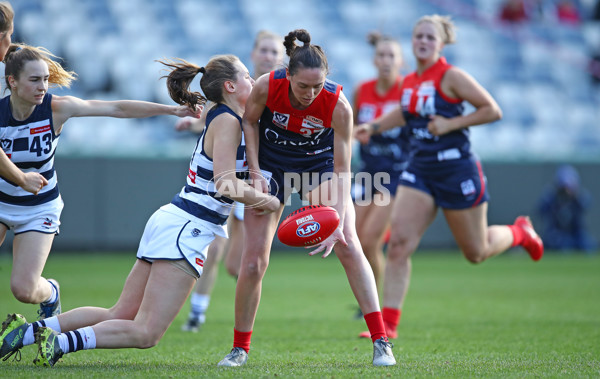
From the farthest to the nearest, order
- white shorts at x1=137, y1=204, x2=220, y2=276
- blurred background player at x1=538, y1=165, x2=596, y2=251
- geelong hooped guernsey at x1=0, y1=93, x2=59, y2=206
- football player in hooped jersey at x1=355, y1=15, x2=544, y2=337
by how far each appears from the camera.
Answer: blurred background player at x1=538, y1=165, x2=596, y2=251 < football player in hooped jersey at x1=355, y1=15, x2=544, y2=337 < geelong hooped guernsey at x1=0, y1=93, x2=59, y2=206 < white shorts at x1=137, y1=204, x2=220, y2=276

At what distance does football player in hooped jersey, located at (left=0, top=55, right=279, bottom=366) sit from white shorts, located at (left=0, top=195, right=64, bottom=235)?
2.50 feet

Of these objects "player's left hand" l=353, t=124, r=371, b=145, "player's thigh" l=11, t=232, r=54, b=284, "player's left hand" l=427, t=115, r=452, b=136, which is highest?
"player's left hand" l=427, t=115, r=452, b=136

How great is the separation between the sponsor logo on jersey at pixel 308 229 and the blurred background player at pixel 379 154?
2.91 meters

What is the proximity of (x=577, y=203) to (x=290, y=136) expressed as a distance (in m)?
11.4

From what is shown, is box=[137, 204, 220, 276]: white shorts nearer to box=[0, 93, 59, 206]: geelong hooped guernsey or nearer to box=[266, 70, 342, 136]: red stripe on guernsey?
box=[266, 70, 342, 136]: red stripe on guernsey

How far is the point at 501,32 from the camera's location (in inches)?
719

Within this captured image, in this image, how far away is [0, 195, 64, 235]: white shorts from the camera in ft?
15.2

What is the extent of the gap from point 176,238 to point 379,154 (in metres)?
3.71

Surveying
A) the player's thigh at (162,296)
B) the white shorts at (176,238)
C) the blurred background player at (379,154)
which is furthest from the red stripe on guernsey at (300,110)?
the blurred background player at (379,154)

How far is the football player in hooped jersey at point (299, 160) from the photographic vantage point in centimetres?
407

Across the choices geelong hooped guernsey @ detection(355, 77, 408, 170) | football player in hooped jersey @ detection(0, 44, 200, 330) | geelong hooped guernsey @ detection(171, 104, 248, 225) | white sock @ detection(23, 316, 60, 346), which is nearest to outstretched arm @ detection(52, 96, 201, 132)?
football player in hooped jersey @ detection(0, 44, 200, 330)

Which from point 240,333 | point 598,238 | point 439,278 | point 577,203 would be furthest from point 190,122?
point 598,238

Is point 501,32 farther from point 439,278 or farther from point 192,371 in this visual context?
point 192,371

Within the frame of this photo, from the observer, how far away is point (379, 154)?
7336 mm
